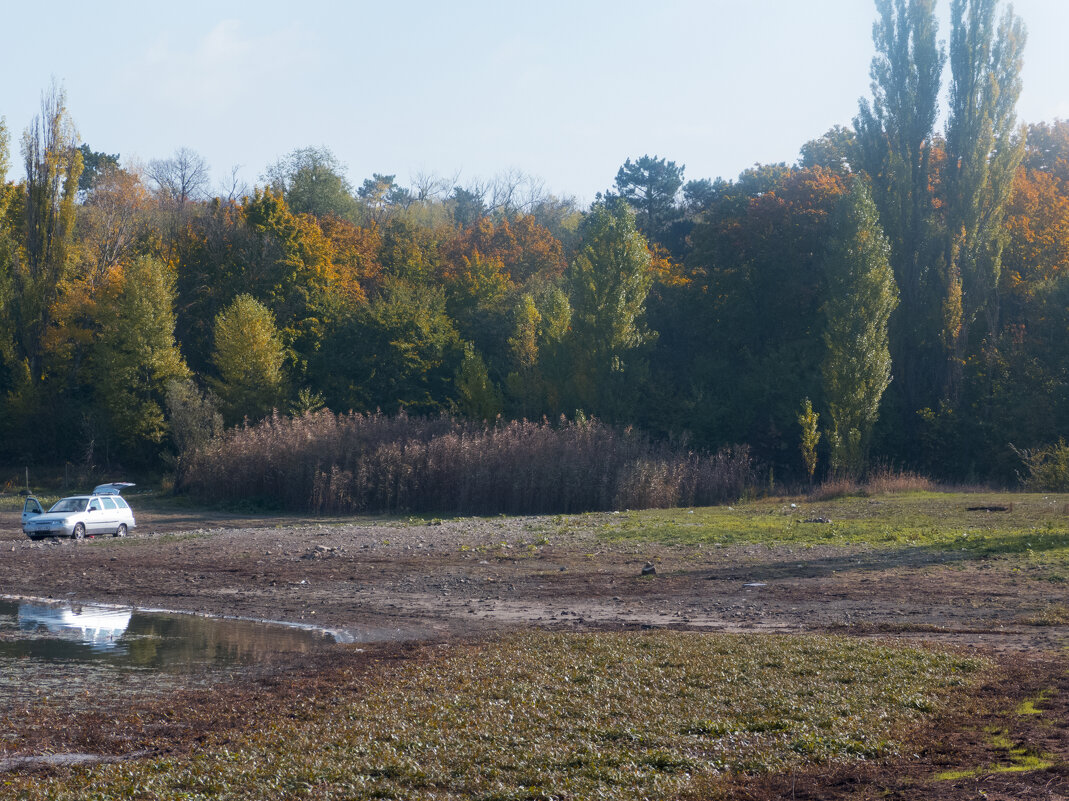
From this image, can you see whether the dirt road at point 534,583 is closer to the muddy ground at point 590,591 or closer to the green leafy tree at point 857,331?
the muddy ground at point 590,591

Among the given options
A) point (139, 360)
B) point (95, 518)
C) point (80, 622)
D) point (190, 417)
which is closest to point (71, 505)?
point (95, 518)

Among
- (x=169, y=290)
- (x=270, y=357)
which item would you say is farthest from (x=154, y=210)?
(x=270, y=357)

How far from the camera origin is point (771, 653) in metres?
11.9

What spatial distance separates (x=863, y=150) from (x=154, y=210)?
51979 millimetres

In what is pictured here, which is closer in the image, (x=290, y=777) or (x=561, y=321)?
(x=290, y=777)

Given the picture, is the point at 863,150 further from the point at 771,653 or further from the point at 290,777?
the point at 290,777

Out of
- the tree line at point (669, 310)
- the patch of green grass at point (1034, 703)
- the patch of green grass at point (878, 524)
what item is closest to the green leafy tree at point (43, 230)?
the tree line at point (669, 310)

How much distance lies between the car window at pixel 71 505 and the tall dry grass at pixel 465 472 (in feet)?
31.6

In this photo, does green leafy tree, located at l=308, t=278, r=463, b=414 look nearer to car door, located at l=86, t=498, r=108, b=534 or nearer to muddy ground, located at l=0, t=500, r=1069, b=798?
car door, located at l=86, t=498, r=108, b=534

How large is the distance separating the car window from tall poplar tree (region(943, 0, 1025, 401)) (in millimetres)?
41148

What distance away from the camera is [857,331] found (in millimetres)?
49219

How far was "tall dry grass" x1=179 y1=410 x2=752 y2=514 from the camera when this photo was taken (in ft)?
123

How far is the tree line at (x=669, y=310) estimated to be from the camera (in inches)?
2008

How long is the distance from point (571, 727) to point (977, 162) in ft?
165
